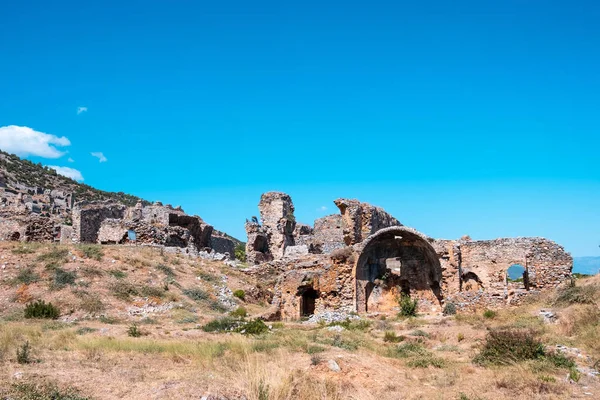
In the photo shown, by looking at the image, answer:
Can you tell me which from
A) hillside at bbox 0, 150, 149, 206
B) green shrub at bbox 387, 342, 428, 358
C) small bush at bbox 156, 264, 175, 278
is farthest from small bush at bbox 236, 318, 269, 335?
hillside at bbox 0, 150, 149, 206

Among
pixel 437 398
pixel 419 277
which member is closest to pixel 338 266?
pixel 419 277

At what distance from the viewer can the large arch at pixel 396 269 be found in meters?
25.0

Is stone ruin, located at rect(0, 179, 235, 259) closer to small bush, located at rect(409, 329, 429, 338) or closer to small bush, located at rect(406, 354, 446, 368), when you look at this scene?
small bush, located at rect(409, 329, 429, 338)

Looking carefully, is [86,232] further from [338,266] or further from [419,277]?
[419,277]

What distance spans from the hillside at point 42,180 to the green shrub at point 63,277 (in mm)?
62696

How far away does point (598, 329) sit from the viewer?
13.6 metres

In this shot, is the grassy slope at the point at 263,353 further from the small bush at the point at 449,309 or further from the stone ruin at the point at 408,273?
the stone ruin at the point at 408,273

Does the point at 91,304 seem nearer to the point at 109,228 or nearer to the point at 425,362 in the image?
the point at 109,228

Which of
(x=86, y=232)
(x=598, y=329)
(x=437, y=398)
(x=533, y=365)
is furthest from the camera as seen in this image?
(x=86, y=232)

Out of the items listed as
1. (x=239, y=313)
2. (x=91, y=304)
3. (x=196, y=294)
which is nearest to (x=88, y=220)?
(x=196, y=294)

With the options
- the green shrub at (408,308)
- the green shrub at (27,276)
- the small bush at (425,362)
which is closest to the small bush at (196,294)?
the green shrub at (27,276)

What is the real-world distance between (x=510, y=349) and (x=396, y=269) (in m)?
13.6

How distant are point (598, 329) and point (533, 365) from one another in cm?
382

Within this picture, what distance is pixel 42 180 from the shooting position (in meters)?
89.3
